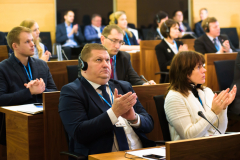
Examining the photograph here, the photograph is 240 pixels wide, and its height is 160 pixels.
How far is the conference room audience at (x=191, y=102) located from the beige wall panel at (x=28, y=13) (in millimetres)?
5911

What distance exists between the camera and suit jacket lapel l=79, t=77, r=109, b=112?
6.42 ft

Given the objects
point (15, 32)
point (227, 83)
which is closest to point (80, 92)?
point (15, 32)

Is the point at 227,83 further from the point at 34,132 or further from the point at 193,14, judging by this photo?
the point at 193,14

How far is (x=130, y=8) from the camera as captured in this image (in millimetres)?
8789

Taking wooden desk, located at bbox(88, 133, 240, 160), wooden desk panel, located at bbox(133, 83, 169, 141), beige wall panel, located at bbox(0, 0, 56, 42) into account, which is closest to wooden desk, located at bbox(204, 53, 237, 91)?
wooden desk panel, located at bbox(133, 83, 169, 141)

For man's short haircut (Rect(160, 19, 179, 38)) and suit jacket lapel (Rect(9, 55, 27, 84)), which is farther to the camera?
man's short haircut (Rect(160, 19, 179, 38))

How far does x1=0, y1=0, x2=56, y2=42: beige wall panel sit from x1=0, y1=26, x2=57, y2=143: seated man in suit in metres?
4.56

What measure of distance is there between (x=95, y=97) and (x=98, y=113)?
99 millimetres

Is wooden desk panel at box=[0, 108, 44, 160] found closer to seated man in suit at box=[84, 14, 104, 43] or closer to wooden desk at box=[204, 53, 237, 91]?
wooden desk at box=[204, 53, 237, 91]

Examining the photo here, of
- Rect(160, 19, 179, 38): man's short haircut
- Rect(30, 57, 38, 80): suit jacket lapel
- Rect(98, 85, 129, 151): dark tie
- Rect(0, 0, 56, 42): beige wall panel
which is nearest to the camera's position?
Rect(98, 85, 129, 151): dark tie

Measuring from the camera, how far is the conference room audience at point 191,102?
2068 mm

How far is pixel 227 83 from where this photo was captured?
11.7 ft

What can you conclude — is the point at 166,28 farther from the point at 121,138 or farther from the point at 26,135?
the point at 121,138

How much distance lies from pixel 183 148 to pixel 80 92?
0.85m
